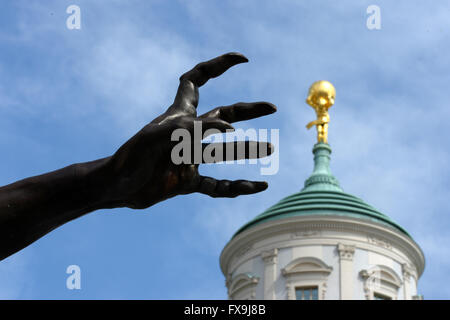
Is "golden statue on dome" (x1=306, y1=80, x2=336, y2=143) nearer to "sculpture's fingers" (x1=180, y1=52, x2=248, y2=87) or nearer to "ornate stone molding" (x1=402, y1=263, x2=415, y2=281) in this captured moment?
"ornate stone molding" (x1=402, y1=263, x2=415, y2=281)

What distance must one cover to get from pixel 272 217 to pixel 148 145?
36.6 m

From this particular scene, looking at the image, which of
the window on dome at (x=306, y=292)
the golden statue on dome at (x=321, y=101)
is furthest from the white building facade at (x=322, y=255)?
the golden statue on dome at (x=321, y=101)

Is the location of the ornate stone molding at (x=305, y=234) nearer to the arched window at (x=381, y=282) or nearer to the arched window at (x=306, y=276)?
the arched window at (x=306, y=276)

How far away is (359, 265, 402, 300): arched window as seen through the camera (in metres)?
37.4

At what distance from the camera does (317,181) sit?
4503 centimetres

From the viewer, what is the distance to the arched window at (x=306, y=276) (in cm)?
3725

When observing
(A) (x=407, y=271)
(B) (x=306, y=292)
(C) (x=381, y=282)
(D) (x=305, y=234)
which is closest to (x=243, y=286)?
(B) (x=306, y=292)

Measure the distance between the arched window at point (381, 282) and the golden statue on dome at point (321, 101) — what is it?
28.9ft

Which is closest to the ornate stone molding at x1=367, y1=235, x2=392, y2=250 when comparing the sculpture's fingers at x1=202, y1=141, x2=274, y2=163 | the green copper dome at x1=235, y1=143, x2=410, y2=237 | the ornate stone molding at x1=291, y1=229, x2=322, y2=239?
the green copper dome at x1=235, y1=143, x2=410, y2=237

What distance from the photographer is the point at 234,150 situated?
3.67m

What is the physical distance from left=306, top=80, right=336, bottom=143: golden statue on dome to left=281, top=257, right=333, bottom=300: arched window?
8914mm

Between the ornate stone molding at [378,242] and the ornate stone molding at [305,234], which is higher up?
the ornate stone molding at [305,234]
